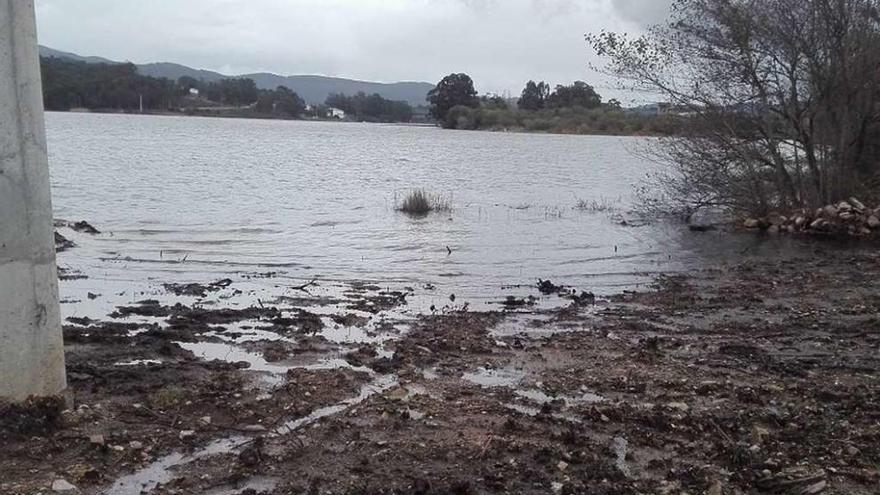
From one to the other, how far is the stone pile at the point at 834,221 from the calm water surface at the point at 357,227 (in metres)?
2.29

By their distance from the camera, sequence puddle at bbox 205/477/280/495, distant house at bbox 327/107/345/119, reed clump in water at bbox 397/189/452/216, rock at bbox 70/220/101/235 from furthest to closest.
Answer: distant house at bbox 327/107/345/119, reed clump in water at bbox 397/189/452/216, rock at bbox 70/220/101/235, puddle at bbox 205/477/280/495

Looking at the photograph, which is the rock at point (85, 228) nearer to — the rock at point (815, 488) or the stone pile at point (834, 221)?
the stone pile at point (834, 221)

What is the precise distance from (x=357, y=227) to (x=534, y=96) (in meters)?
114

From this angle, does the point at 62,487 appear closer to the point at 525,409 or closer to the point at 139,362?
the point at 139,362

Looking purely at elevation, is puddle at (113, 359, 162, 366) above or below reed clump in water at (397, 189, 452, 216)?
above

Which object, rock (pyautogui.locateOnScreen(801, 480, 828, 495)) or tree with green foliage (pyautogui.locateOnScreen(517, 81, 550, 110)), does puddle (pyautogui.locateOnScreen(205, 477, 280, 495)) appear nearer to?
rock (pyautogui.locateOnScreen(801, 480, 828, 495))

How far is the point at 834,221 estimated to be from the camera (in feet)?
73.9

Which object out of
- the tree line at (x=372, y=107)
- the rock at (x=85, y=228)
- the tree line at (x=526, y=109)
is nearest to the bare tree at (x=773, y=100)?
the rock at (x=85, y=228)

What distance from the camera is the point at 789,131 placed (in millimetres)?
24812

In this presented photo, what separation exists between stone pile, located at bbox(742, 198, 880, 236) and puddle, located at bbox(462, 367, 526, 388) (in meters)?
17.1

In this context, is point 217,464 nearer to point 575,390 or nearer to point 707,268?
point 575,390

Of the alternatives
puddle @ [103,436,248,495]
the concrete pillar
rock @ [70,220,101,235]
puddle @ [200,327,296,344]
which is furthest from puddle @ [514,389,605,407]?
rock @ [70,220,101,235]

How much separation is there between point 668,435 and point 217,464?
3152mm

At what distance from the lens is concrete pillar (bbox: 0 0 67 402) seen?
213 inches
